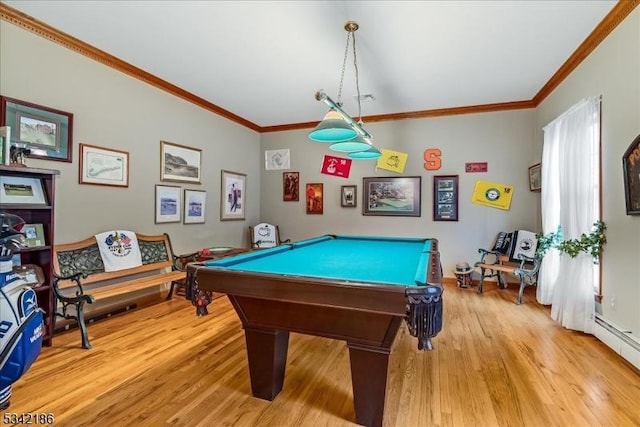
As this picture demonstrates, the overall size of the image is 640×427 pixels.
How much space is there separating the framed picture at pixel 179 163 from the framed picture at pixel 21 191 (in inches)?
59.3

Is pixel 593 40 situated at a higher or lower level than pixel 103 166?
higher

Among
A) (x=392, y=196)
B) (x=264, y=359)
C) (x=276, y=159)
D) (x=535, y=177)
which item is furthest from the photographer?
(x=276, y=159)

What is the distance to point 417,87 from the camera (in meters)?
4.11

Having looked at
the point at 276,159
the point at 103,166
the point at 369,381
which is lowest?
the point at 369,381

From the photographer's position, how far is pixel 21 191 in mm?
2510

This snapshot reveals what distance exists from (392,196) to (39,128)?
460 cm

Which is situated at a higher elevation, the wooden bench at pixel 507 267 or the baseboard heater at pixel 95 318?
the wooden bench at pixel 507 267

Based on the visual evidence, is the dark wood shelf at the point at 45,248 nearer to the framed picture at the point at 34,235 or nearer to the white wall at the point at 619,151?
the framed picture at the point at 34,235

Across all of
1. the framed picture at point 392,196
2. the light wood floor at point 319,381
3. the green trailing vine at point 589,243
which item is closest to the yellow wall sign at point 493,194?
the framed picture at point 392,196

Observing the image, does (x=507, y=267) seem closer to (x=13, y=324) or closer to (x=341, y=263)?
(x=341, y=263)

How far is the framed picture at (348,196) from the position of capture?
5.56m

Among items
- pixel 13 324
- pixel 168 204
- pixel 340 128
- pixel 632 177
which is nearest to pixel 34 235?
pixel 13 324

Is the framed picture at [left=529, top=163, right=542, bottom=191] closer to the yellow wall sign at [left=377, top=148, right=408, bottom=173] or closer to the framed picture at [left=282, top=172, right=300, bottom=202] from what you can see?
the yellow wall sign at [left=377, top=148, right=408, bottom=173]

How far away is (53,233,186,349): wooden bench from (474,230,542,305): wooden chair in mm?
4240
